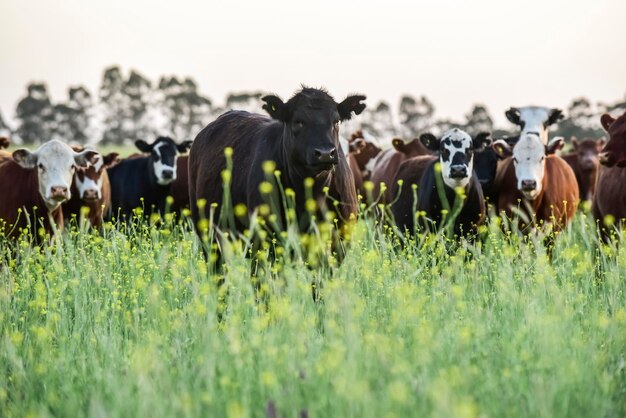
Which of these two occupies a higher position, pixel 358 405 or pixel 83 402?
pixel 358 405

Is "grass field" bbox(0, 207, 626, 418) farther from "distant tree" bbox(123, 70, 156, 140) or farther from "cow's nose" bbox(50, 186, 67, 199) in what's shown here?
"distant tree" bbox(123, 70, 156, 140)

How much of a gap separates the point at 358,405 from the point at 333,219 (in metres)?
3.52

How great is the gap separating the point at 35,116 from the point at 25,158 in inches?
2473

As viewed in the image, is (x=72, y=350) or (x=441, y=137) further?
(x=441, y=137)

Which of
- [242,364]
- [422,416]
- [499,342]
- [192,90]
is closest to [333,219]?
[499,342]

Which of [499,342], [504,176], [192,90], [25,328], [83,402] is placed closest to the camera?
[83,402]

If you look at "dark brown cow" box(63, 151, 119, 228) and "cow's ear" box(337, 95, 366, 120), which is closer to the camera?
"cow's ear" box(337, 95, 366, 120)

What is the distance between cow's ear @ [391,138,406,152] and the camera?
43.6ft

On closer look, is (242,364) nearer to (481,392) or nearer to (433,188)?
(481,392)

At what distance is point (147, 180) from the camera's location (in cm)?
1371

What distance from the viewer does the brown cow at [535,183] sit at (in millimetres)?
10039

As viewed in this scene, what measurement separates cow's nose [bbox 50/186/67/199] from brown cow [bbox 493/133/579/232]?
4.81 meters

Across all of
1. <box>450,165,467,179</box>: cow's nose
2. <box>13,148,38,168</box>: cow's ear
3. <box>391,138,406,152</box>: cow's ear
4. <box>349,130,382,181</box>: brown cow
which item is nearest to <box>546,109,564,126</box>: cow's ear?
<box>391,138,406,152</box>: cow's ear

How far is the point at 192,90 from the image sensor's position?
246ft
